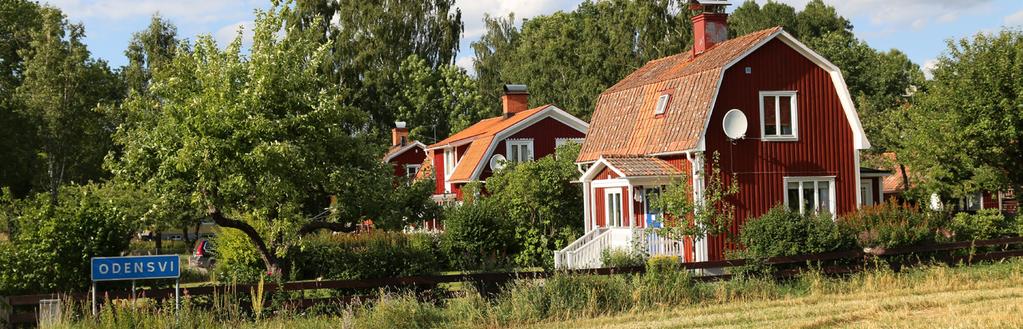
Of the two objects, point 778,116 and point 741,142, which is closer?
point 741,142

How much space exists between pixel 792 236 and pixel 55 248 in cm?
1398

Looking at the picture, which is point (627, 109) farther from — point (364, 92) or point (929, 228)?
point (364, 92)

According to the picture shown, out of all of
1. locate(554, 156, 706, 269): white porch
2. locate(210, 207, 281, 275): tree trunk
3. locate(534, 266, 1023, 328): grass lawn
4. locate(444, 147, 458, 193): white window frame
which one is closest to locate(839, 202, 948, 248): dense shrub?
locate(534, 266, 1023, 328): grass lawn

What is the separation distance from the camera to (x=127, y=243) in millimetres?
18562

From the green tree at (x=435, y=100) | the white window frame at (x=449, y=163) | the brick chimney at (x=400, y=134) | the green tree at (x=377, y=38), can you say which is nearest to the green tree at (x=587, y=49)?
the green tree at (x=435, y=100)

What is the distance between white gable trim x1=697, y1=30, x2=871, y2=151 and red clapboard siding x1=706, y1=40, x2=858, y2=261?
126mm

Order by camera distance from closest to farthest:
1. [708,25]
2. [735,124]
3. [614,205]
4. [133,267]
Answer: [133,267] → [735,124] → [614,205] → [708,25]

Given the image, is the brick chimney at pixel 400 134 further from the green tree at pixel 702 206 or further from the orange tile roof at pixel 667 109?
the green tree at pixel 702 206

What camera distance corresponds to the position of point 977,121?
27250mm

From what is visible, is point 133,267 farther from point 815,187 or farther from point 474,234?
point 815,187

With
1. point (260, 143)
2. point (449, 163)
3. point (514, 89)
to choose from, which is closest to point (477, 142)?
point (449, 163)

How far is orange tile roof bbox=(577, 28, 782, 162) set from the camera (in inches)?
1021

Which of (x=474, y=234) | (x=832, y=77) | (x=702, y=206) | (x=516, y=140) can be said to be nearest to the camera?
(x=702, y=206)

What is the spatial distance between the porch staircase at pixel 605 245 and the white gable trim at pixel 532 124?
37.3ft
